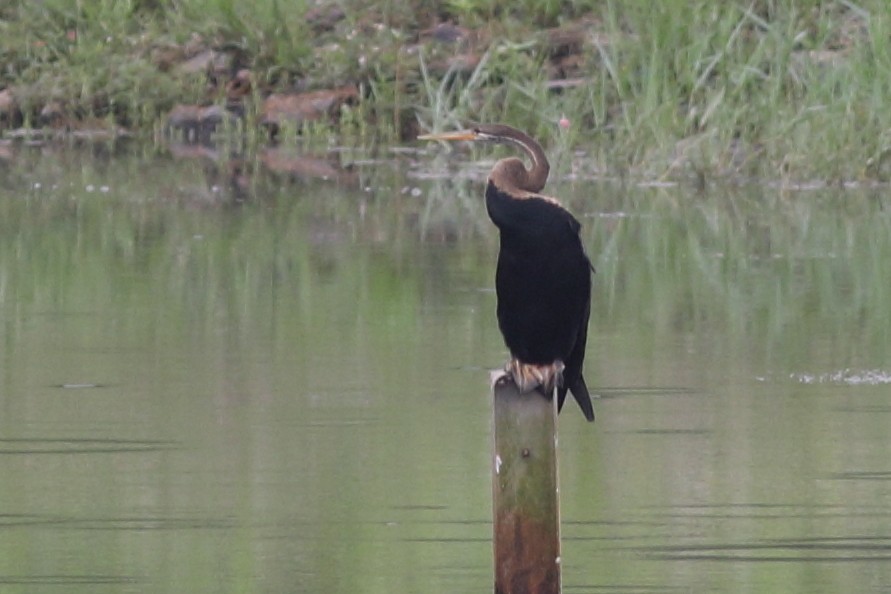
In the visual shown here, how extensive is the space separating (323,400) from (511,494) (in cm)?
303

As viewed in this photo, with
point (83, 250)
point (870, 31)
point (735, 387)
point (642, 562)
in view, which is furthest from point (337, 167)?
point (642, 562)

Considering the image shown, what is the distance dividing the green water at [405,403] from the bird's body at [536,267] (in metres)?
0.52

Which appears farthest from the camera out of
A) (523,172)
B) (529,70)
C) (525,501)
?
(529,70)

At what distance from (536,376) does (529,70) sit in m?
12.8

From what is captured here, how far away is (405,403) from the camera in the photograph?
308 inches

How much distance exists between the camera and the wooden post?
4.87 m

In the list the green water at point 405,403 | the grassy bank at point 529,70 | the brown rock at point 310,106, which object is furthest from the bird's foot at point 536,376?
the brown rock at point 310,106

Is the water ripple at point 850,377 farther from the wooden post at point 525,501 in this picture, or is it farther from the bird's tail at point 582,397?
the wooden post at point 525,501

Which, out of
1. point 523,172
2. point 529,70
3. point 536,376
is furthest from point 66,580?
point 529,70

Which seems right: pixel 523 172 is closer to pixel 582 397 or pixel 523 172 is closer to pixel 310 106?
→ pixel 582 397

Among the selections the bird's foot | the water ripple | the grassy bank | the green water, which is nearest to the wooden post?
the bird's foot

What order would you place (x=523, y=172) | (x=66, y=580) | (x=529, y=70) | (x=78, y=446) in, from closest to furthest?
(x=523, y=172)
(x=66, y=580)
(x=78, y=446)
(x=529, y=70)

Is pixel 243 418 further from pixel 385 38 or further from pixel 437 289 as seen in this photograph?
pixel 385 38

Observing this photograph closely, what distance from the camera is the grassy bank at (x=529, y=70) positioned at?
1487cm
